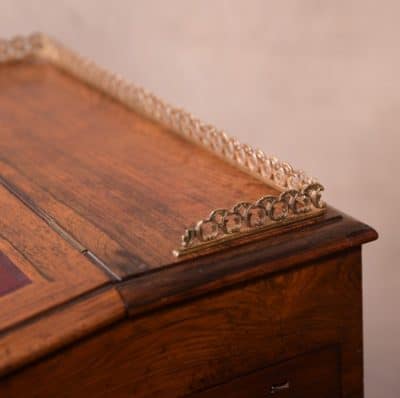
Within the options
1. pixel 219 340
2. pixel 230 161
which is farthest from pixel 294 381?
pixel 230 161

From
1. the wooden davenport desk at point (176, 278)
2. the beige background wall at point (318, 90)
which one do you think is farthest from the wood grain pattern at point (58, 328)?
the beige background wall at point (318, 90)

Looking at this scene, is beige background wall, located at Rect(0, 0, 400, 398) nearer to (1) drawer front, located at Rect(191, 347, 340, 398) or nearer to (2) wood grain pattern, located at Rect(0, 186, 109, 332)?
(1) drawer front, located at Rect(191, 347, 340, 398)

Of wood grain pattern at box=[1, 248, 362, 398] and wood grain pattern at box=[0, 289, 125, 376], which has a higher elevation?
wood grain pattern at box=[0, 289, 125, 376]

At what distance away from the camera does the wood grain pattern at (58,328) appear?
3.97 feet

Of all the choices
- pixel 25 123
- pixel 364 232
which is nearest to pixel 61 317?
pixel 364 232

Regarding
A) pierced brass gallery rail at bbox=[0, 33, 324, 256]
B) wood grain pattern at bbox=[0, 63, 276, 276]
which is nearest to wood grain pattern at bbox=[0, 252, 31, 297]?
wood grain pattern at bbox=[0, 63, 276, 276]

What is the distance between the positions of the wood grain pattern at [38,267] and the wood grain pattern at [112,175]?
0.12ft

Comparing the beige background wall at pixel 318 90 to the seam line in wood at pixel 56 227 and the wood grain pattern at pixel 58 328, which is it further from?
the wood grain pattern at pixel 58 328

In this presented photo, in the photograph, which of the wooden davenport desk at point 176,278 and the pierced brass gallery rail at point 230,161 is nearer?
the wooden davenport desk at point 176,278

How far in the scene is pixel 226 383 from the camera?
4.74 feet

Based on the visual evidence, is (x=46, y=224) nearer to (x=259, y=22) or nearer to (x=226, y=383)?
(x=226, y=383)

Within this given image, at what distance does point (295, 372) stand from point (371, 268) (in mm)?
781

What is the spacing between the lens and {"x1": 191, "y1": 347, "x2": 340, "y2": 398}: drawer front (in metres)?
1.46

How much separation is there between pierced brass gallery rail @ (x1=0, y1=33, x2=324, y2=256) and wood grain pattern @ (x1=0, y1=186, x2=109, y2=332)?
0.48 ft
